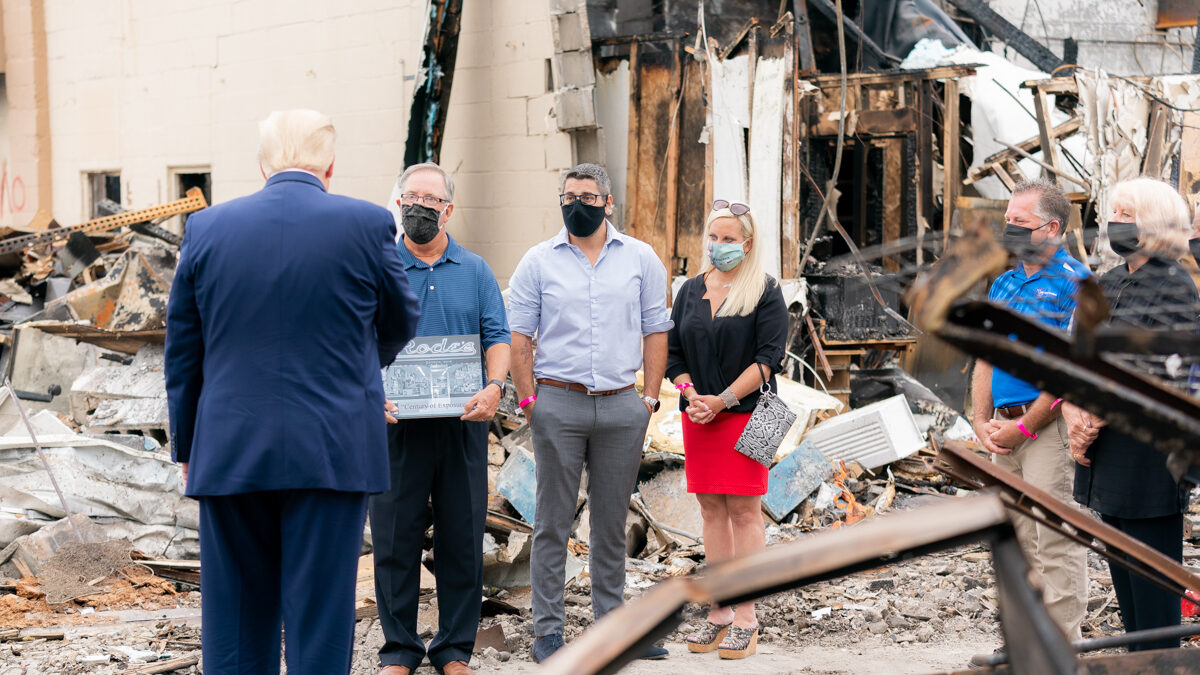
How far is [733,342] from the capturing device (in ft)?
16.8

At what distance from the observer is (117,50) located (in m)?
14.4

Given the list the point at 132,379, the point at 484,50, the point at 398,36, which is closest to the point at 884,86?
the point at 484,50

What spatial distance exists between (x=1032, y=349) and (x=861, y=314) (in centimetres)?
836

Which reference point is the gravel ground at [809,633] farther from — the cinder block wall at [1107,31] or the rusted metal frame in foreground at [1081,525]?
the cinder block wall at [1107,31]

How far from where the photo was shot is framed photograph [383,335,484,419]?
4.63 m

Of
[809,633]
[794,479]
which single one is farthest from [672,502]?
[809,633]

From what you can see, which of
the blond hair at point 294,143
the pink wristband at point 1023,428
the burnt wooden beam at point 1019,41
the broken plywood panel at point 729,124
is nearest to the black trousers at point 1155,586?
the pink wristband at point 1023,428

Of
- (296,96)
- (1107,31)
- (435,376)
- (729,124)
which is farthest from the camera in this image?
(1107,31)

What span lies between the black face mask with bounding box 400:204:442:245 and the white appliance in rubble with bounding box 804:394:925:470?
4.33 m

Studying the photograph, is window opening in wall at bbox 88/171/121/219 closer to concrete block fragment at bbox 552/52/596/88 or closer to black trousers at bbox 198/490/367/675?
concrete block fragment at bbox 552/52/596/88

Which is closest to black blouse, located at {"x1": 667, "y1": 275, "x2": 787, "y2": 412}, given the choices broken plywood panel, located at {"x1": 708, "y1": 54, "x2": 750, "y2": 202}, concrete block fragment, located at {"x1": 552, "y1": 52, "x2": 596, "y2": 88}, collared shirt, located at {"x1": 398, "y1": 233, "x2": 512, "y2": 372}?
collared shirt, located at {"x1": 398, "y1": 233, "x2": 512, "y2": 372}

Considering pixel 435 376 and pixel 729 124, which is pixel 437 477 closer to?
pixel 435 376

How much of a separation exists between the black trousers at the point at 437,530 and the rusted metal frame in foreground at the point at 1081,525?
271 centimetres

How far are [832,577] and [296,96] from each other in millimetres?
11537
